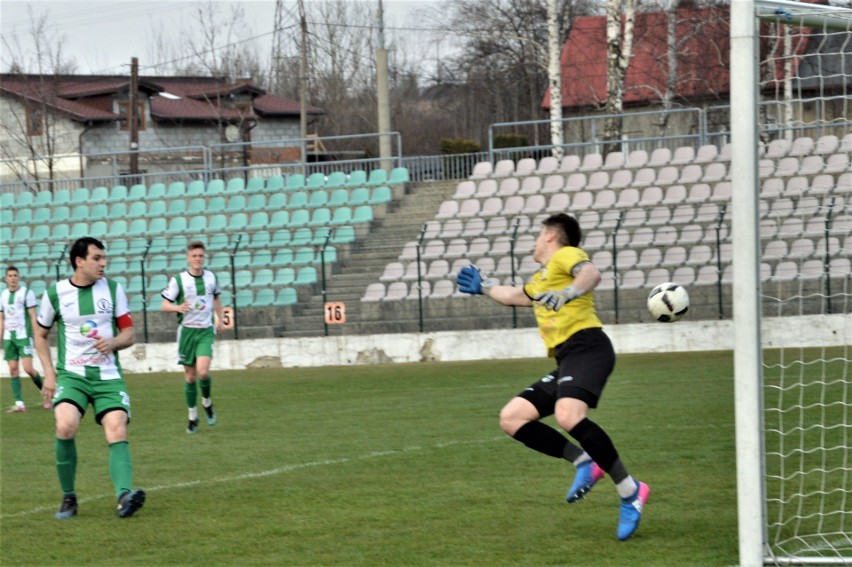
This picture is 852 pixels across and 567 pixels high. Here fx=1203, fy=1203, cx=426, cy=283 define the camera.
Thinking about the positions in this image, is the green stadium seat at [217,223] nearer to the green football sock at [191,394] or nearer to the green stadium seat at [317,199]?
the green stadium seat at [317,199]

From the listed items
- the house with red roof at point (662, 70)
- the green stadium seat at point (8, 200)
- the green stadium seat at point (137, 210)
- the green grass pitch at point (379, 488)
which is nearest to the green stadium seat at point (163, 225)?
the green stadium seat at point (137, 210)

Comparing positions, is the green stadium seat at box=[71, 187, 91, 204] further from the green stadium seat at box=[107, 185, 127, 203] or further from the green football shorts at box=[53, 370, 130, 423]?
the green football shorts at box=[53, 370, 130, 423]

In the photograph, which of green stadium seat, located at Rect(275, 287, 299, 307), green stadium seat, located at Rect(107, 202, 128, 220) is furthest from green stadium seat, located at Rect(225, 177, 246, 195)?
green stadium seat, located at Rect(275, 287, 299, 307)

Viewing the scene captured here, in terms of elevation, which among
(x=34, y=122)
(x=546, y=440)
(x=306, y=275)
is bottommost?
(x=546, y=440)

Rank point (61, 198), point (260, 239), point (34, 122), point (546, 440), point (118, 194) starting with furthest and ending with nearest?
point (34, 122)
point (61, 198)
point (118, 194)
point (260, 239)
point (546, 440)

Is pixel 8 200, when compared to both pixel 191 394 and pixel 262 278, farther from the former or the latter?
pixel 191 394

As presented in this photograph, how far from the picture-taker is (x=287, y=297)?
81.4 ft

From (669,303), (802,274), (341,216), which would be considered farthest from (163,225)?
(669,303)

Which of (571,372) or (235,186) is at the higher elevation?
(235,186)

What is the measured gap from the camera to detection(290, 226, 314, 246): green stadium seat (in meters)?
26.5

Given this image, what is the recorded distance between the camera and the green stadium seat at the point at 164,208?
97.9ft

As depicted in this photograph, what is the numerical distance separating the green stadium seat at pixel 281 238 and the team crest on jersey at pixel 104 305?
1764 cm

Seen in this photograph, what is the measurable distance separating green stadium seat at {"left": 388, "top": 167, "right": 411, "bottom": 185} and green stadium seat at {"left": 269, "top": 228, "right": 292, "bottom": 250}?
2.90 m

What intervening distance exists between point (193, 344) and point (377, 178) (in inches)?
606
